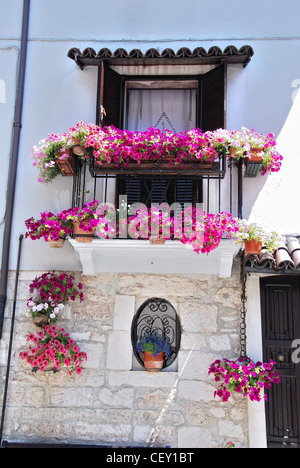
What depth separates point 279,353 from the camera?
549 centimetres

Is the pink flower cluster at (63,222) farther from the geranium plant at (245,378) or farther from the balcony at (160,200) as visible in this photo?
the geranium plant at (245,378)

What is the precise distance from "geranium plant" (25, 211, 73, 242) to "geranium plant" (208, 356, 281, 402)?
218cm

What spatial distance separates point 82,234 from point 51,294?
2.64 feet

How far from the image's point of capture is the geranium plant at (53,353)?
209 inches

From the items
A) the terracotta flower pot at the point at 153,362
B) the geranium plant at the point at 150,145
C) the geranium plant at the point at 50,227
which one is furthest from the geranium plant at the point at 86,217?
the terracotta flower pot at the point at 153,362

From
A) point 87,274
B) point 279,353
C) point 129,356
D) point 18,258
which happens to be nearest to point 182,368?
point 129,356

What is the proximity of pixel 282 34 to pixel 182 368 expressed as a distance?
4.39m

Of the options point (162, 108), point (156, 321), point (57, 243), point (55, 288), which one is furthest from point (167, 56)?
point (156, 321)

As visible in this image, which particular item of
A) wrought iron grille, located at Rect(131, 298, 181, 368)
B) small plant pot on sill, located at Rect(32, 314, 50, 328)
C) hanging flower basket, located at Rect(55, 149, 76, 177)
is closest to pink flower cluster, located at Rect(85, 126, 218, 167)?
hanging flower basket, located at Rect(55, 149, 76, 177)

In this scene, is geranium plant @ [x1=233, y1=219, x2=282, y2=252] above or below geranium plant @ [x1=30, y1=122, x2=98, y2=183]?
below

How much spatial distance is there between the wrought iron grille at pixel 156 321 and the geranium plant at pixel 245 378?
72 centimetres

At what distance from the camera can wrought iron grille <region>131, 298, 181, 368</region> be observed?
5.71 meters

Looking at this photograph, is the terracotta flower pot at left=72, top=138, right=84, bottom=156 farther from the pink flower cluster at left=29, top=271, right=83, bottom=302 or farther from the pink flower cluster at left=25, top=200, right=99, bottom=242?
the pink flower cluster at left=29, top=271, right=83, bottom=302
